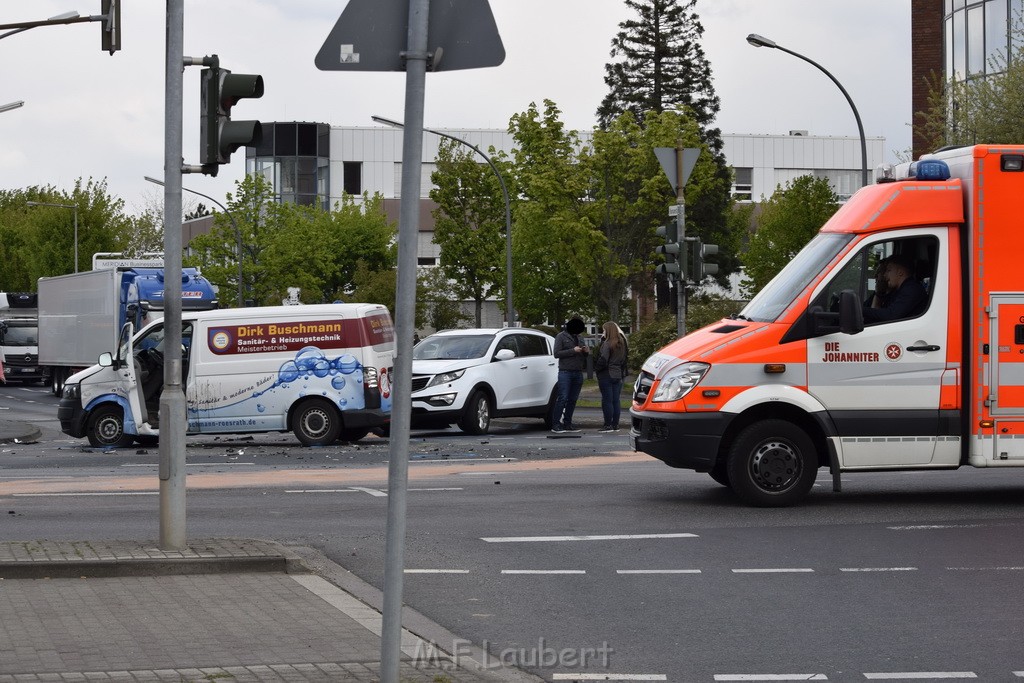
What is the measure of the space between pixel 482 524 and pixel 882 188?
426 centimetres

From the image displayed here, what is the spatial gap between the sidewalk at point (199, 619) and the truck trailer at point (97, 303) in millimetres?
25942

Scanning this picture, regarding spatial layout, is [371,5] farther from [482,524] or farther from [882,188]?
[882,188]

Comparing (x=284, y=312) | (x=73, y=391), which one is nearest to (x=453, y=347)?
(x=284, y=312)

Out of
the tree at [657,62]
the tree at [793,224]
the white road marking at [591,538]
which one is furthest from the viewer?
the tree at [657,62]

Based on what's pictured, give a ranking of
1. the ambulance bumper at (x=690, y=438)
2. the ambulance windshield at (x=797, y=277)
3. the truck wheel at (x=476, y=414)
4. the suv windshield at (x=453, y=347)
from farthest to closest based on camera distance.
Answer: the suv windshield at (x=453, y=347) → the truck wheel at (x=476, y=414) → the ambulance windshield at (x=797, y=277) → the ambulance bumper at (x=690, y=438)

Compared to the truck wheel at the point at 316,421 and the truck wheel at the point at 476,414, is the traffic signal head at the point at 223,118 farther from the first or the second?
the truck wheel at the point at 476,414

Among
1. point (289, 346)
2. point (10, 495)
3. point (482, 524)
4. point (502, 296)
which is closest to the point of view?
point (482, 524)

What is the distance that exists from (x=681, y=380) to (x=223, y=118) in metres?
4.54

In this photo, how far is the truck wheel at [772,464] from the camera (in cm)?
1153

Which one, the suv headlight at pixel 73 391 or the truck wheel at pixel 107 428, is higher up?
the suv headlight at pixel 73 391

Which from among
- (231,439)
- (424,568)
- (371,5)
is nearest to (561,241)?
(231,439)

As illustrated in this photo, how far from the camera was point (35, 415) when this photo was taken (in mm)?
34938

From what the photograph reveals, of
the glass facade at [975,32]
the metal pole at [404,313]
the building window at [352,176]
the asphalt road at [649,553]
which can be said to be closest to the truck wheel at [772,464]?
the asphalt road at [649,553]

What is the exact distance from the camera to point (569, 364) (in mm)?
22672
